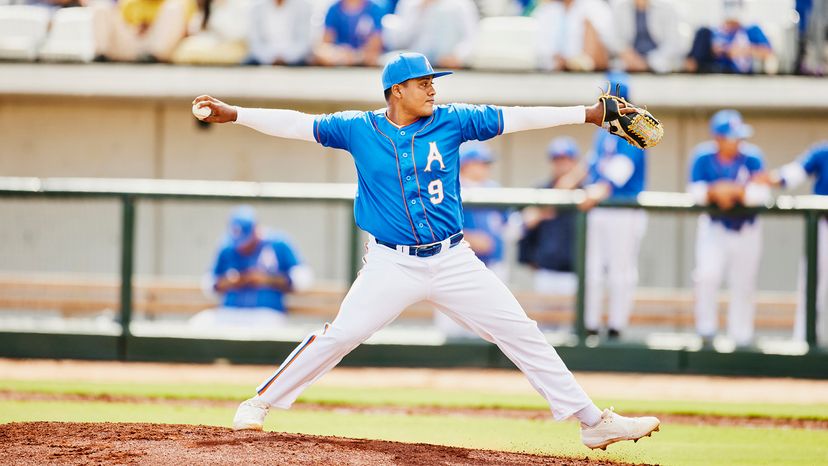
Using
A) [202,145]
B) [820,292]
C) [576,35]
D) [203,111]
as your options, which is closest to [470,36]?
[576,35]

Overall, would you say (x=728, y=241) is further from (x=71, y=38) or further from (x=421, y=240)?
(x=71, y=38)

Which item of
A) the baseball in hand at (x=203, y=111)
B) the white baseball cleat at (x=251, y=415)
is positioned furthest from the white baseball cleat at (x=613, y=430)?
the baseball in hand at (x=203, y=111)

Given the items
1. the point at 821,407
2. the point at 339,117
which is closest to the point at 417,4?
the point at 821,407

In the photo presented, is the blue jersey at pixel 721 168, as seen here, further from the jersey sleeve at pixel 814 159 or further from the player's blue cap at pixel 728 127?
the jersey sleeve at pixel 814 159

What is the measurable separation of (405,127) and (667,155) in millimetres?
8135

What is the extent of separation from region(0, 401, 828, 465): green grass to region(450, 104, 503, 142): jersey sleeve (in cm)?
156

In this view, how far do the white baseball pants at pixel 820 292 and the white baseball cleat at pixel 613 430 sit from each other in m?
4.41

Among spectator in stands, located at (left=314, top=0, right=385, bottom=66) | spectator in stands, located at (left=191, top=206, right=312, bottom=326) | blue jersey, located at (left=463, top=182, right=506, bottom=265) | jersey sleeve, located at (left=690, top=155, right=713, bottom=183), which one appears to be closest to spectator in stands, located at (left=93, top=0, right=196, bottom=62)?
spectator in stands, located at (left=314, top=0, right=385, bottom=66)

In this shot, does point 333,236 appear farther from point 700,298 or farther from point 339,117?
point 339,117

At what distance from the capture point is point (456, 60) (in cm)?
1260

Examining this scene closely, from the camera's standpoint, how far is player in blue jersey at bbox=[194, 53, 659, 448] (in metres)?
5.43

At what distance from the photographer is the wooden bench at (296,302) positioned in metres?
9.71

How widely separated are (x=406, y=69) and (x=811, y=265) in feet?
17.1

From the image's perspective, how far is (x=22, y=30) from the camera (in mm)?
13320
